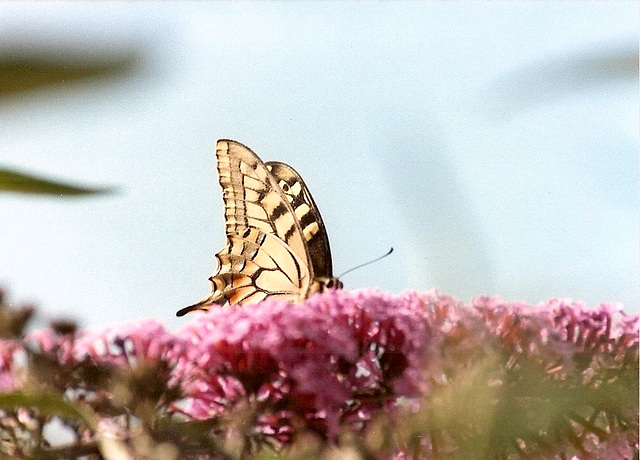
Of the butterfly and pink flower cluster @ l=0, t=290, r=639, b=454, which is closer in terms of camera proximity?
pink flower cluster @ l=0, t=290, r=639, b=454

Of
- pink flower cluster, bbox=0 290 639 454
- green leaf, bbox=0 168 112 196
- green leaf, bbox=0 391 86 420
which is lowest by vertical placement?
pink flower cluster, bbox=0 290 639 454

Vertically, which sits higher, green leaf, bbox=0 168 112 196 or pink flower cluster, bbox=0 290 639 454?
green leaf, bbox=0 168 112 196

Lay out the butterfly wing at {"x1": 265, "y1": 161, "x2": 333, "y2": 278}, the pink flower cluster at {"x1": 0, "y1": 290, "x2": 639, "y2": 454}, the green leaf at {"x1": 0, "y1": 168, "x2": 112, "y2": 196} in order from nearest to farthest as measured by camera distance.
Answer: the green leaf at {"x1": 0, "y1": 168, "x2": 112, "y2": 196}, the pink flower cluster at {"x1": 0, "y1": 290, "x2": 639, "y2": 454}, the butterfly wing at {"x1": 265, "y1": 161, "x2": 333, "y2": 278}

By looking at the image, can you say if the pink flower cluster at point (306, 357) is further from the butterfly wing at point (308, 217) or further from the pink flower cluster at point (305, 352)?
the butterfly wing at point (308, 217)

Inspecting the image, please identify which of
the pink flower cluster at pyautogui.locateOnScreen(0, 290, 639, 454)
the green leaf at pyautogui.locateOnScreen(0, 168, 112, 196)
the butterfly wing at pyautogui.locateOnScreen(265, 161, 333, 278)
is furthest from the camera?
the butterfly wing at pyautogui.locateOnScreen(265, 161, 333, 278)

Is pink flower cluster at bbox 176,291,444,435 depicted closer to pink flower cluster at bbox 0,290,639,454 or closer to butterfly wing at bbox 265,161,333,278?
pink flower cluster at bbox 0,290,639,454

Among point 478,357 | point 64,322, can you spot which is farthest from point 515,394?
point 64,322

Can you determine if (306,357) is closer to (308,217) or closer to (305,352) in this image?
(305,352)

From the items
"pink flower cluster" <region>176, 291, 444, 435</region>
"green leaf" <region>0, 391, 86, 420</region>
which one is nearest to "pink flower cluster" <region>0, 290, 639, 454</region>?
"pink flower cluster" <region>176, 291, 444, 435</region>

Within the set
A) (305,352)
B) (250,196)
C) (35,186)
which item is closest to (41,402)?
(35,186)
